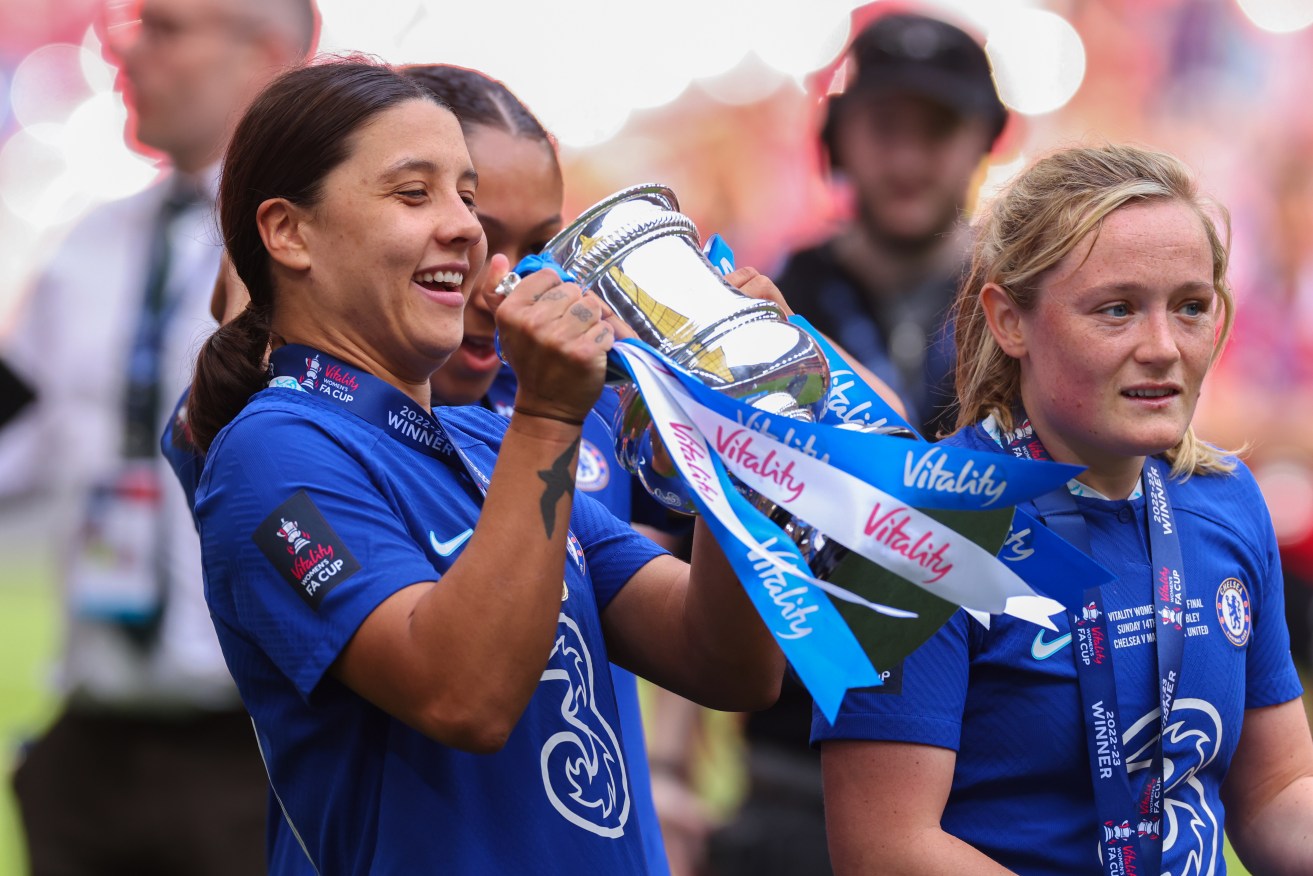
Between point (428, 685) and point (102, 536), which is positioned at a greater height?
point (428, 685)

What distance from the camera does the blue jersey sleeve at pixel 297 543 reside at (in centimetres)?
175

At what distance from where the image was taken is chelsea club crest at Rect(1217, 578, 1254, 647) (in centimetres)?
226

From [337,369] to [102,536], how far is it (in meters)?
2.14

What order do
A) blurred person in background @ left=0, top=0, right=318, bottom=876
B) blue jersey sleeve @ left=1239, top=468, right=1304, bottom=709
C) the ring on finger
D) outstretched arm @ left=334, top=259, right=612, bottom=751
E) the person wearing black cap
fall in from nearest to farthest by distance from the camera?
outstretched arm @ left=334, top=259, right=612, bottom=751 < the ring on finger < blue jersey sleeve @ left=1239, top=468, right=1304, bottom=709 < blurred person in background @ left=0, top=0, right=318, bottom=876 < the person wearing black cap

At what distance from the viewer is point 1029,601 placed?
196cm

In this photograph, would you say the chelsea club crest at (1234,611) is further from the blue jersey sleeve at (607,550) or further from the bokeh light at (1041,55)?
the bokeh light at (1041,55)

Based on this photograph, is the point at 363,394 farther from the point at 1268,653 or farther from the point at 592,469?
the point at 1268,653

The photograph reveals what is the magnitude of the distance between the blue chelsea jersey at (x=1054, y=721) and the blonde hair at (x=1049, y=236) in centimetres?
25

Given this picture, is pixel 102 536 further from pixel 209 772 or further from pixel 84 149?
pixel 84 149

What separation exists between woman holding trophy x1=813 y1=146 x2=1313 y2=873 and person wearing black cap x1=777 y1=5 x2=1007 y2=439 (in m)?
1.59

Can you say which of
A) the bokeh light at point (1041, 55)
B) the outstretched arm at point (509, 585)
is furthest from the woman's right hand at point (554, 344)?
the bokeh light at point (1041, 55)

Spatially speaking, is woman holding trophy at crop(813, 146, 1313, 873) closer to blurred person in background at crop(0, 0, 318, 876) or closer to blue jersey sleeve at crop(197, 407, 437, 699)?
blue jersey sleeve at crop(197, 407, 437, 699)

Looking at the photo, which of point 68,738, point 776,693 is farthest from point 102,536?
point 776,693

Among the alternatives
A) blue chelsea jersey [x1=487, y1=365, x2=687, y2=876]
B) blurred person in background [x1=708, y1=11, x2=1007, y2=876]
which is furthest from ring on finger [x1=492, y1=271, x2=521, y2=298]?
blurred person in background [x1=708, y1=11, x2=1007, y2=876]
